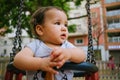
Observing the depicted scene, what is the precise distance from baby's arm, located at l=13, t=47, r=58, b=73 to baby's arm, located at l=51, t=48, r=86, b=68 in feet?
0.08

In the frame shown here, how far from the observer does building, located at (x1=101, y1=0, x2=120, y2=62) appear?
30.4m

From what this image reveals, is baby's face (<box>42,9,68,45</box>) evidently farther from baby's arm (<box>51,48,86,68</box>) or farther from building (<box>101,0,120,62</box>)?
building (<box>101,0,120,62</box>)

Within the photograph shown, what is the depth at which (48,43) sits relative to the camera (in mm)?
1366

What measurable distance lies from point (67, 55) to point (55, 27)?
197mm

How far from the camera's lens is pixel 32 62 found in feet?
3.87

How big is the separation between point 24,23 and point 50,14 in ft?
32.9

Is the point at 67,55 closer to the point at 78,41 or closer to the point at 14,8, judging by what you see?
the point at 14,8

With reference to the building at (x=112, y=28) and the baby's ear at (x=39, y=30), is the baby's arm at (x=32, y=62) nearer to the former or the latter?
the baby's ear at (x=39, y=30)

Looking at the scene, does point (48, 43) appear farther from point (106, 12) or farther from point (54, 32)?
point (106, 12)

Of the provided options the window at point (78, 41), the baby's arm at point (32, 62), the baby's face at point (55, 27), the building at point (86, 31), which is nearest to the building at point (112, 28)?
the building at point (86, 31)

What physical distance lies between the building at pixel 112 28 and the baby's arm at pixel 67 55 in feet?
96.0

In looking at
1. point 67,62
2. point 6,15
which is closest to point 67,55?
point 67,62

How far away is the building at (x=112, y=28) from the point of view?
99.8 ft

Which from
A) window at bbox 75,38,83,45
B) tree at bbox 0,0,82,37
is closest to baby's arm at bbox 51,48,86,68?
tree at bbox 0,0,82,37
